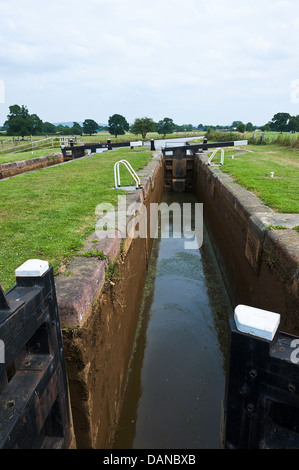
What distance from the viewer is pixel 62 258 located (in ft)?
10.3

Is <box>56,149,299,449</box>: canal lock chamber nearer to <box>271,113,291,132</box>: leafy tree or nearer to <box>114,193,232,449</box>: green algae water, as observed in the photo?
<box>114,193,232,449</box>: green algae water

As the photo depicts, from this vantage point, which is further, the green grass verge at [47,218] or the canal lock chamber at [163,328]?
the green grass verge at [47,218]

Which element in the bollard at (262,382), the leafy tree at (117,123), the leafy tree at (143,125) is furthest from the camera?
the leafy tree at (117,123)

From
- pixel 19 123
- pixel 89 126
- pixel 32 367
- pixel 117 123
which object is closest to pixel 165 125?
pixel 117 123

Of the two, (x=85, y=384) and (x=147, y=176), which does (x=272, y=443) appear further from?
(x=147, y=176)

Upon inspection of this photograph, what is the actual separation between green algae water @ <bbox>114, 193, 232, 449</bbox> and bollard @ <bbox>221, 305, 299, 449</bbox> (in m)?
1.98

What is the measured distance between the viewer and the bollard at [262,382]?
1.55m

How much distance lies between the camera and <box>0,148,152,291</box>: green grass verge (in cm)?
327

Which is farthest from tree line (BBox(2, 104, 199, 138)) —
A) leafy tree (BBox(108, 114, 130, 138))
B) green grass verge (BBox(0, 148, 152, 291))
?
green grass verge (BBox(0, 148, 152, 291))

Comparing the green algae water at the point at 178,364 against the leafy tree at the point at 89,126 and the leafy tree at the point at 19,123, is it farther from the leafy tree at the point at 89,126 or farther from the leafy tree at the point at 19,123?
the leafy tree at the point at 89,126

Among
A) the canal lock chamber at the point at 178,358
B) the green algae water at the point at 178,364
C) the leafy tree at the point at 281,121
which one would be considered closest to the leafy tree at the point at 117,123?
the leafy tree at the point at 281,121

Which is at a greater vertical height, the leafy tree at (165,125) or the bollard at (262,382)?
the leafy tree at (165,125)

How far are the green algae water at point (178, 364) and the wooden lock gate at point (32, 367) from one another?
1731 mm
